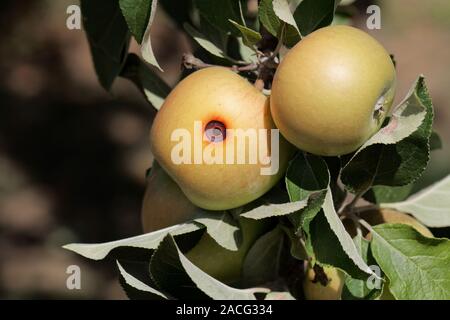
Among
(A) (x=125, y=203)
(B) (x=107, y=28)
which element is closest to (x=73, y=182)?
(A) (x=125, y=203)

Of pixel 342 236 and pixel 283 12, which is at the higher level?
pixel 283 12

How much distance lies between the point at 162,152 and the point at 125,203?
174 cm

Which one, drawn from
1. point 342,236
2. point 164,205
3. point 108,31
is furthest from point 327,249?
point 108,31

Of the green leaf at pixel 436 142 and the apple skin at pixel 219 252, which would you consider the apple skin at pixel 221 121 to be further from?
the green leaf at pixel 436 142

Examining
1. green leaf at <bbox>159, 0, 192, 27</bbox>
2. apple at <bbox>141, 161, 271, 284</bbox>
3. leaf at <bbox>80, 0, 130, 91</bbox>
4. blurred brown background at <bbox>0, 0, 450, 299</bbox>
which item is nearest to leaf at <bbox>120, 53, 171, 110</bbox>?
leaf at <bbox>80, 0, 130, 91</bbox>

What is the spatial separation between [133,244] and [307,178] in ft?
0.79

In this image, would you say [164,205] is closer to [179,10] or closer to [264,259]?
[264,259]

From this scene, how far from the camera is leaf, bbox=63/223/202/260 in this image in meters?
0.97

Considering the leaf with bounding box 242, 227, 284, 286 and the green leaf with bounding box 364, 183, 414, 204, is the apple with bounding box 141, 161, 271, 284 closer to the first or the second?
the leaf with bounding box 242, 227, 284, 286

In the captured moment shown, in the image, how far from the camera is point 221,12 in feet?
3.47

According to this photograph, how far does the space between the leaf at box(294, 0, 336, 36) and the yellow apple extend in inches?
13.0

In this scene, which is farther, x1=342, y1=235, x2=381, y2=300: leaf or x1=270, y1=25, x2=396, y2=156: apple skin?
x1=342, y1=235, x2=381, y2=300: leaf

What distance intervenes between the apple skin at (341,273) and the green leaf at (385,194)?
0.02 m
